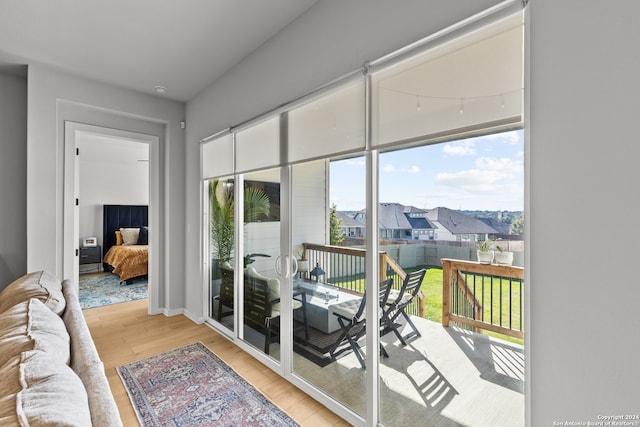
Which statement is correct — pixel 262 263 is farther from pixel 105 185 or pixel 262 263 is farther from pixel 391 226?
pixel 105 185

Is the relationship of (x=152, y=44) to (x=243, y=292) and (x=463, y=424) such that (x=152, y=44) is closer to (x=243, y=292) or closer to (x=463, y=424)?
(x=243, y=292)

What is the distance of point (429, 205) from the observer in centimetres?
162

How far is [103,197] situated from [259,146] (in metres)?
6.45

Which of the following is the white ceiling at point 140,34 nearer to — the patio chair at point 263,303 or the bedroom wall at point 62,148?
the bedroom wall at point 62,148

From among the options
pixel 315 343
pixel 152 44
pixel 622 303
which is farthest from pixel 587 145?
pixel 152 44

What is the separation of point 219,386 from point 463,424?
1761 millimetres

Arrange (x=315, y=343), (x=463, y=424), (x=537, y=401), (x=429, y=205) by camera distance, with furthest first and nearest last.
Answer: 1. (x=315, y=343)
2. (x=429, y=205)
3. (x=463, y=424)
4. (x=537, y=401)

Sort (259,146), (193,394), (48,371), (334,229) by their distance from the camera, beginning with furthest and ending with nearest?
(259,146) < (193,394) < (334,229) < (48,371)

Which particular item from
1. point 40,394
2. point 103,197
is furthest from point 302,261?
point 103,197

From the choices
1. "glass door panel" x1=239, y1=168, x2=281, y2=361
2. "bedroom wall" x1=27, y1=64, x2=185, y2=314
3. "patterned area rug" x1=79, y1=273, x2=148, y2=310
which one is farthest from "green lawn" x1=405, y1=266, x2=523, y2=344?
"patterned area rug" x1=79, y1=273, x2=148, y2=310

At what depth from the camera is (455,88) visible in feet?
4.64

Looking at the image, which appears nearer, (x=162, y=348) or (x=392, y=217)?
(x=392, y=217)

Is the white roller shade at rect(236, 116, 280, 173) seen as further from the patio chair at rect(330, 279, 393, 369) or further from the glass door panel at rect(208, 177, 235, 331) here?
the patio chair at rect(330, 279, 393, 369)

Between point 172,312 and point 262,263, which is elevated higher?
point 262,263
